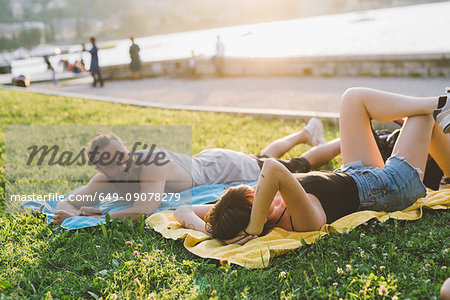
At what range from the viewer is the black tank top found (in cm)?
304

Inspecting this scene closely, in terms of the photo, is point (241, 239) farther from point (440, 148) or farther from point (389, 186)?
point (440, 148)

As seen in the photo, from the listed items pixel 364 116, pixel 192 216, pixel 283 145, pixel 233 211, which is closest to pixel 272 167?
pixel 233 211

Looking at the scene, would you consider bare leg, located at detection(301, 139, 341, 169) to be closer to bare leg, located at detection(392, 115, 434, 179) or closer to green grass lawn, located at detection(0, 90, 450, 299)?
bare leg, located at detection(392, 115, 434, 179)

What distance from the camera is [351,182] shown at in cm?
314

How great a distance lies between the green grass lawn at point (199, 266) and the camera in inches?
94.7

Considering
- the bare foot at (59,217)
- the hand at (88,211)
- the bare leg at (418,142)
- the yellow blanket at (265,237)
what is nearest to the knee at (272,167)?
the yellow blanket at (265,237)

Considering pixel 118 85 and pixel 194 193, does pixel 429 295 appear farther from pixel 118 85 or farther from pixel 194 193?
pixel 118 85

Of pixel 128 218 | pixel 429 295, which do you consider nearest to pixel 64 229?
pixel 128 218

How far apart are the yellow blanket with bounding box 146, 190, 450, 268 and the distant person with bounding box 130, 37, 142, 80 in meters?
14.2

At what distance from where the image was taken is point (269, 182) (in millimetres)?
2713

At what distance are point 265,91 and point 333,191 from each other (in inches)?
348

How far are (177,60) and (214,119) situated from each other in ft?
33.8

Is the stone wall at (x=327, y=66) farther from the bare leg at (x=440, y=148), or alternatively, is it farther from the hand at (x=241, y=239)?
the hand at (x=241, y=239)

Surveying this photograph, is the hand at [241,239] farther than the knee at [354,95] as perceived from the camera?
No
